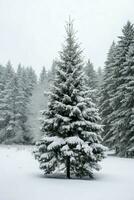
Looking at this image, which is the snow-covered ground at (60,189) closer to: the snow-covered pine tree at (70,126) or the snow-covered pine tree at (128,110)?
the snow-covered pine tree at (70,126)

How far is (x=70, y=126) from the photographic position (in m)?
17.6

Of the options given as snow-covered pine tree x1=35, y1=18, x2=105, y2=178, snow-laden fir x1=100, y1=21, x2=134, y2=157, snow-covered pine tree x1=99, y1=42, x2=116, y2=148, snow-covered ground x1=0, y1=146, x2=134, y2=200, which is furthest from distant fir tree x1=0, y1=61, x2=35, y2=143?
snow-covered ground x1=0, y1=146, x2=134, y2=200

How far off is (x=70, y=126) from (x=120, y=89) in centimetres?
1891

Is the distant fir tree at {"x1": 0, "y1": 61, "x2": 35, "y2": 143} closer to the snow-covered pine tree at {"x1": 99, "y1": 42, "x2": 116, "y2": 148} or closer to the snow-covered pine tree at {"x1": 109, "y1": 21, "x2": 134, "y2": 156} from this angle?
the snow-covered pine tree at {"x1": 99, "y1": 42, "x2": 116, "y2": 148}

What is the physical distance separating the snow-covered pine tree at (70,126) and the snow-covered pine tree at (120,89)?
1533cm

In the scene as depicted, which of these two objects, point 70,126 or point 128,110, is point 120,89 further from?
point 70,126

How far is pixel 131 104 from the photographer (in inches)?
1305

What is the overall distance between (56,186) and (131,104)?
20.4 m

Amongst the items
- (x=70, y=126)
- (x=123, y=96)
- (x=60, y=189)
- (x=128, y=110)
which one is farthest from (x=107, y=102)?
(x=60, y=189)

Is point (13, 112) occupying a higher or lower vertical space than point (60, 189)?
higher

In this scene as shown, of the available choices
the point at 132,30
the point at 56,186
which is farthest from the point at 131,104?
the point at 56,186

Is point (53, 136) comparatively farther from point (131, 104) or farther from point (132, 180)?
point (131, 104)

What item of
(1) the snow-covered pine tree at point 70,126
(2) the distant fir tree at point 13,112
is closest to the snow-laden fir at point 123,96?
(1) the snow-covered pine tree at point 70,126

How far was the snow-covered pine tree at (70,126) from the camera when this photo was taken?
17266mm
